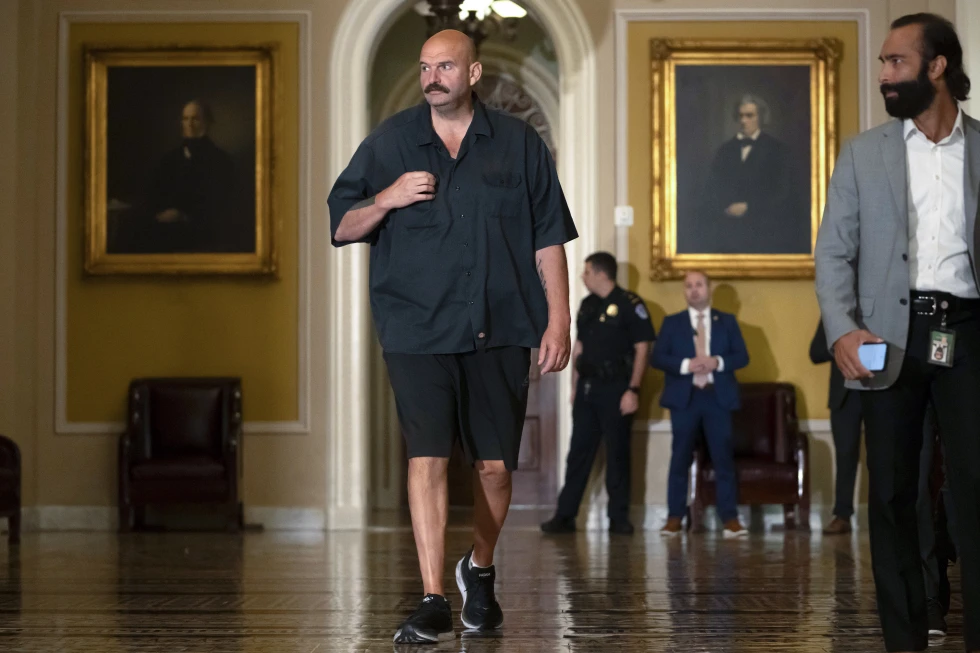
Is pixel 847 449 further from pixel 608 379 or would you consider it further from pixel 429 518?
pixel 429 518

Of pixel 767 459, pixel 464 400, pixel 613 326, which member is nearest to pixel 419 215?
pixel 464 400

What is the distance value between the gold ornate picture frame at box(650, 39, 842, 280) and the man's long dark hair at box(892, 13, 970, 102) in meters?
5.06

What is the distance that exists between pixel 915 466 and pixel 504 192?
1.32m

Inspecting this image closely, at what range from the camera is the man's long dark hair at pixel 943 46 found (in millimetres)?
3271

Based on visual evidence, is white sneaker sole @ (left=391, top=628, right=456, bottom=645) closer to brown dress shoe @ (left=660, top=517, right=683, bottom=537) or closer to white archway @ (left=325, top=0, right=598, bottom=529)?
brown dress shoe @ (left=660, top=517, right=683, bottom=537)

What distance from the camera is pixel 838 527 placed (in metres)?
7.91

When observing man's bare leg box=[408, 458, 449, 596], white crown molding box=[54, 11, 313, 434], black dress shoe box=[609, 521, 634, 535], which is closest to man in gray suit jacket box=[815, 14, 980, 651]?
man's bare leg box=[408, 458, 449, 596]

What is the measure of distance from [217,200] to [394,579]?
381 cm

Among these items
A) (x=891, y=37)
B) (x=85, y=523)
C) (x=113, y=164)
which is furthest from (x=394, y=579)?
(x=113, y=164)

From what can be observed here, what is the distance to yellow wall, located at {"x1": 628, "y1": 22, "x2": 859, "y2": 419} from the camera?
27.7ft

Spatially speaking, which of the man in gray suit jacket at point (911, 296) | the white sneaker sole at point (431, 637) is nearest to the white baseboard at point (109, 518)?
the white sneaker sole at point (431, 637)

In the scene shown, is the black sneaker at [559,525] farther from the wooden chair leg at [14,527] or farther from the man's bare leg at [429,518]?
the man's bare leg at [429,518]

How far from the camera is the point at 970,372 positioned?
3.20 metres

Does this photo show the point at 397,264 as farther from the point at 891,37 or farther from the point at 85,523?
the point at 85,523
